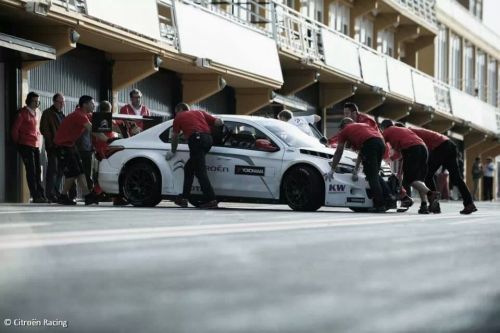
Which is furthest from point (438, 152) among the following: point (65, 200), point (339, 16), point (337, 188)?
point (339, 16)

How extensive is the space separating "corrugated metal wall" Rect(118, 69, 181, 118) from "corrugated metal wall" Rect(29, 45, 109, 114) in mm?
1163

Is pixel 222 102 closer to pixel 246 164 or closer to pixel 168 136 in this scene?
pixel 168 136

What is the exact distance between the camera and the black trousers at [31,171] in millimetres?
19281

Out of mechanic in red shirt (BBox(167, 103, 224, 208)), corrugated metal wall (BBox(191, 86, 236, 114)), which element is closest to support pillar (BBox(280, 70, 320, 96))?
corrugated metal wall (BBox(191, 86, 236, 114))

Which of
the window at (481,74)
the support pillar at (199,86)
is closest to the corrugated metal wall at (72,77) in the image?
the support pillar at (199,86)

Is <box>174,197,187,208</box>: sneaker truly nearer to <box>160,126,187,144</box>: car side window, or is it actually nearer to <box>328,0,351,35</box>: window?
<box>160,126,187,144</box>: car side window

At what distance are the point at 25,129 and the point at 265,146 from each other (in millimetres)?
3801

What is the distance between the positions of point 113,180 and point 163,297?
1349 cm

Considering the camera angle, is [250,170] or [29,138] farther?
[29,138]

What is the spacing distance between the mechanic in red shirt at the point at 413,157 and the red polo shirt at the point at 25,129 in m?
5.30

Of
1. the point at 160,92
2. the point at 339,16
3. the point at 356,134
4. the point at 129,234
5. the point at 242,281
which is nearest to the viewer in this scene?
the point at 242,281

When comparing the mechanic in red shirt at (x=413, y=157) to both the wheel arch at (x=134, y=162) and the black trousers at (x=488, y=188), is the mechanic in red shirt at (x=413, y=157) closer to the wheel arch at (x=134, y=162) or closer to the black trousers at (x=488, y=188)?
the wheel arch at (x=134, y=162)

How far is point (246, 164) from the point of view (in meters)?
18.2

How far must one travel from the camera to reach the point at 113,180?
18484 millimetres
